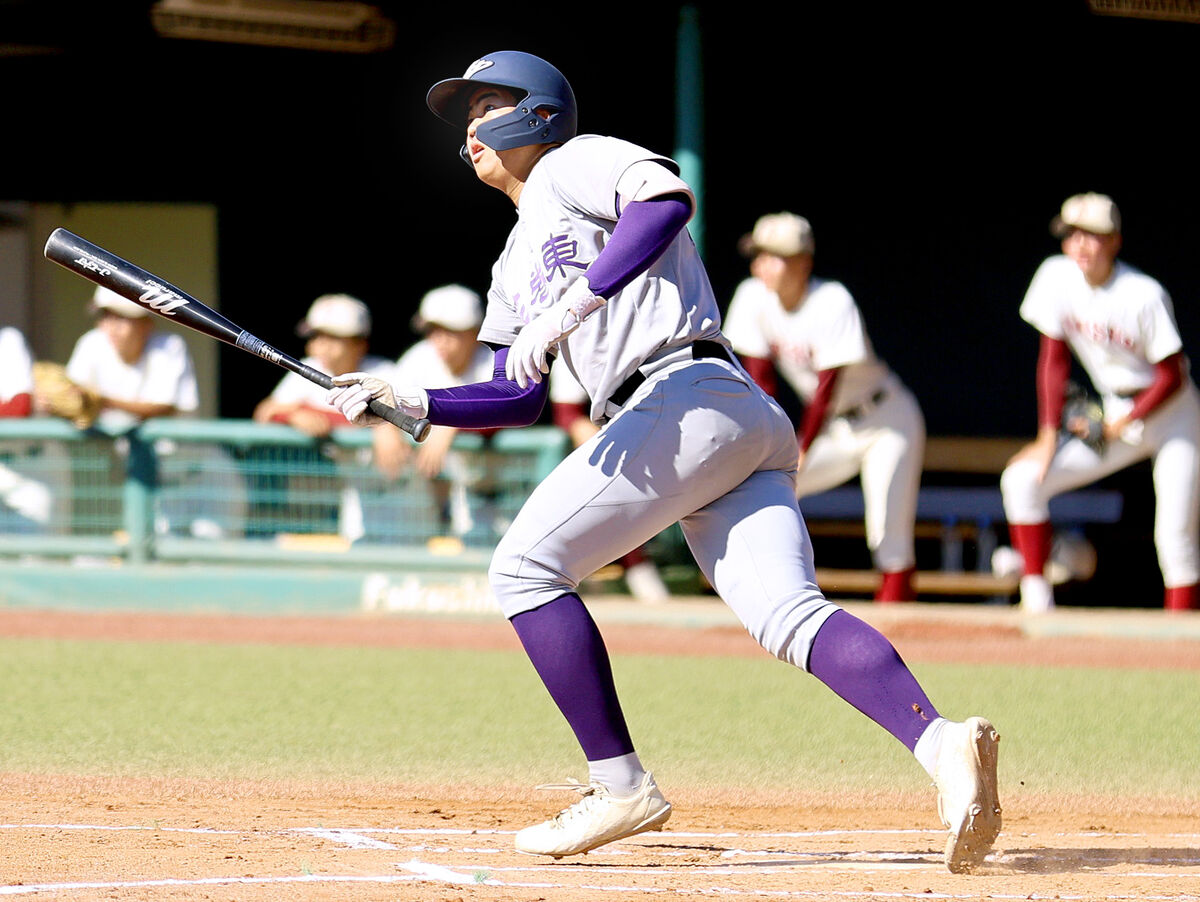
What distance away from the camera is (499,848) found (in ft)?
10.7

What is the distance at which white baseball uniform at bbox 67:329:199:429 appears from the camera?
7430 millimetres

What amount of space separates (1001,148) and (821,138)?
1.00 metres

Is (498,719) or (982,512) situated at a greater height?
(982,512)

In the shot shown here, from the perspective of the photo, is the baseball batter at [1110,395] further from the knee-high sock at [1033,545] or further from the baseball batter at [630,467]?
the baseball batter at [630,467]

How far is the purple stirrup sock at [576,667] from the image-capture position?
3.03 meters

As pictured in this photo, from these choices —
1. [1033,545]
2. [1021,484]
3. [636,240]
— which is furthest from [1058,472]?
[636,240]

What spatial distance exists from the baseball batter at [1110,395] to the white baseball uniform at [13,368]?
4.14 meters

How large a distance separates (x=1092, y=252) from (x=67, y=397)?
13.7 ft

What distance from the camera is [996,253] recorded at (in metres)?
9.80

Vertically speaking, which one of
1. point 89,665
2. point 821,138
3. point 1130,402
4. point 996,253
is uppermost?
point 821,138

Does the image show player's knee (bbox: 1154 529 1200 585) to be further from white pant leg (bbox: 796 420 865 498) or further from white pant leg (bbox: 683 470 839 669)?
white pant leg (bbox: 683 470 839 669)

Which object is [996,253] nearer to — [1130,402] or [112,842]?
[1130,402]

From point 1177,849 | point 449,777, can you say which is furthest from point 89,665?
point 1177,849

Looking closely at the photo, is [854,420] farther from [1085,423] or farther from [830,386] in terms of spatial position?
[1085,423]
